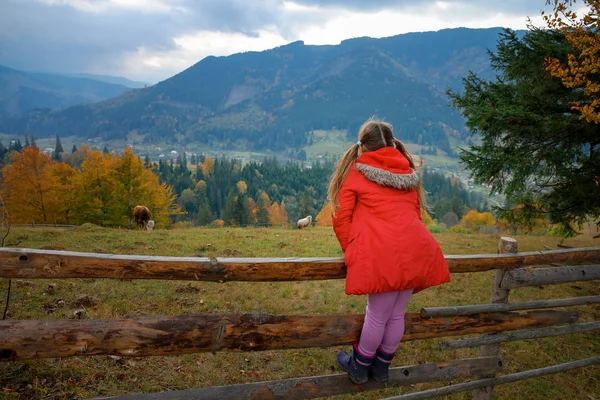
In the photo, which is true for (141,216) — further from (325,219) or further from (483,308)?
(325,219)

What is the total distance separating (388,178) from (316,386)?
2.52 m

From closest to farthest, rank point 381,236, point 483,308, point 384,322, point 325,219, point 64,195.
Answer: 1. point 381,236
2. point 384,322
3. point 483,308
4. point 64,195
5. point 325,219

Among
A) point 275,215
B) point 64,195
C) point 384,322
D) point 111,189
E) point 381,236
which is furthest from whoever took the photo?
point 275,215

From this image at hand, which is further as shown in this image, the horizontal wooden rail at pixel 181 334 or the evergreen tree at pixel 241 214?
the evergreen tree at pixel 241 214

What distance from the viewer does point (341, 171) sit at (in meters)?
4.00

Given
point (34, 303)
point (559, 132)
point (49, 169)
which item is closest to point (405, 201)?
point (34, 303)

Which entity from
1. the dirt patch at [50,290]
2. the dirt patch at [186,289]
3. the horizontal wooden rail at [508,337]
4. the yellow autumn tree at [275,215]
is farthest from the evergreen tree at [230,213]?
the horizontal wooden rail at [508,337]

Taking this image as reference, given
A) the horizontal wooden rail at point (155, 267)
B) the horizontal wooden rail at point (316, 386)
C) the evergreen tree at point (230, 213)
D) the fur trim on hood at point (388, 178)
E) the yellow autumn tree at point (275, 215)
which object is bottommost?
the yellow autumn tree at point (275, 215)

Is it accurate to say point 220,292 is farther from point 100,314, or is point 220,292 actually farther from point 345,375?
point 345,375

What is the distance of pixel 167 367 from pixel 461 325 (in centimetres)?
441

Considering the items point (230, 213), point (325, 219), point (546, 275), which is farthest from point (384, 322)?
point (230, 213)

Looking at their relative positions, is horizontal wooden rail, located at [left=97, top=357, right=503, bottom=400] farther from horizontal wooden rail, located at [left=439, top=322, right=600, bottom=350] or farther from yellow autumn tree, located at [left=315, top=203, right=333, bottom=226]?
yellow autumn tree, located at [left=315, top=203, right=333, bottom=226]

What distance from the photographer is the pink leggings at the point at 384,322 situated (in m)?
3.69

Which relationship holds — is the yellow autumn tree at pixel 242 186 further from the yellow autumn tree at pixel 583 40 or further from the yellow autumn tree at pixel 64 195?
the yellow autumn tree at pixel 583 40
